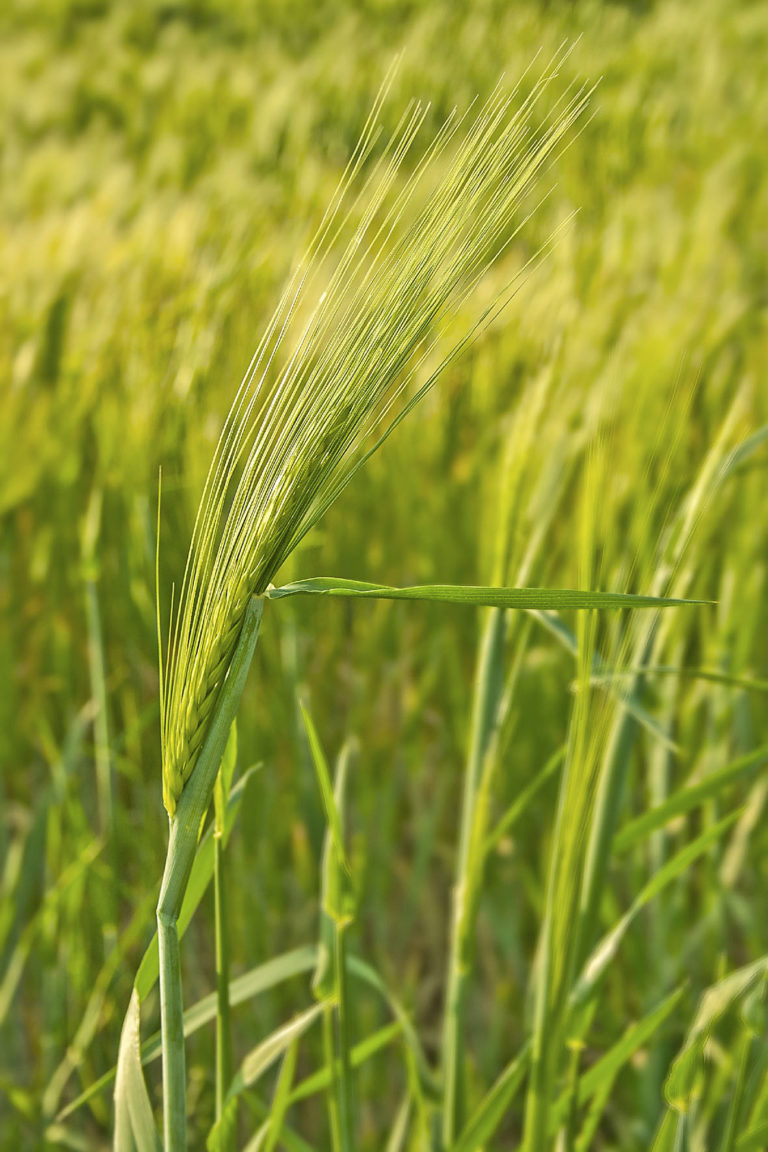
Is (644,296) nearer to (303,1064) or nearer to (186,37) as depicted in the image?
(303,1064)

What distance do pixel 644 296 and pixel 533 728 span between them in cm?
59

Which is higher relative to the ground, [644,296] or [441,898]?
[644,296]

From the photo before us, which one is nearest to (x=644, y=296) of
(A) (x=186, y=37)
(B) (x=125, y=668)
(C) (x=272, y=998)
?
(B) (x=125, y=668)

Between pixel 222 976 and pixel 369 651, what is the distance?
0.43 metres

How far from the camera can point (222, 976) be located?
0.37 m

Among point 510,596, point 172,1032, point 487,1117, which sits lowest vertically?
point 487,1117

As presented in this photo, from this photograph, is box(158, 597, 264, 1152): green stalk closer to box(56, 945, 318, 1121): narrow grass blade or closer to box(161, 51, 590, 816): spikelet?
box(161, 51, 590, 816): spikelet

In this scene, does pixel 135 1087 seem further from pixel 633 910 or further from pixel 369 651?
pixel 369 651

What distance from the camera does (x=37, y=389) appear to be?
1.02 metres

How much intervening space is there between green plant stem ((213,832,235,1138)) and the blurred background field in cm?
6

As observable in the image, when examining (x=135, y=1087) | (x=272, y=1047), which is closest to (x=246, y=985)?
(x=272, y=1047)

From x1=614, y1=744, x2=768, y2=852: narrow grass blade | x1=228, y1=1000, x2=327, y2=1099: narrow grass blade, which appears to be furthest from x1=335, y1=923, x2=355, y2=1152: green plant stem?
x1=614, y1=744, x2=768, y2=852: narrow grass blade

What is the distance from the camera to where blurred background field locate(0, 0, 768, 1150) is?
2.11ft

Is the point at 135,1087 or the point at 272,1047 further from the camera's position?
the point at 272,1047
